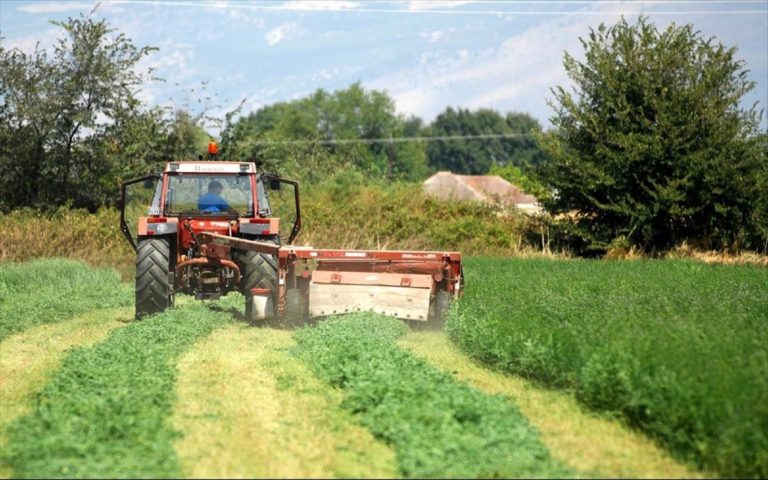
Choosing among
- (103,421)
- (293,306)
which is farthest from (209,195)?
(103,421)

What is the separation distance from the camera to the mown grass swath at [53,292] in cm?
1452

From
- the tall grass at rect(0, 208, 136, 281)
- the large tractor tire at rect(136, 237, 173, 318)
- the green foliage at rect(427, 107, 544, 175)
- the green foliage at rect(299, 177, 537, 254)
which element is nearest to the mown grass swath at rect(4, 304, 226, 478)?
the large tractor tire at rect(136, 237, 173, 318)

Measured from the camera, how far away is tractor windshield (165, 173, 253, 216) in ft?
46.6

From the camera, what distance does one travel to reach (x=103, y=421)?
275 inches

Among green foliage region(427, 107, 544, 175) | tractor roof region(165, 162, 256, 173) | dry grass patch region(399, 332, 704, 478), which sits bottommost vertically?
dry grass patch region(399, 332, 704, 478)

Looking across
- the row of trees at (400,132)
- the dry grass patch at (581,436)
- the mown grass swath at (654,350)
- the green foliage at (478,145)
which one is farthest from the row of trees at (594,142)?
the green foliage at (478,145)

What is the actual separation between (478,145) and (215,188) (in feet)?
327

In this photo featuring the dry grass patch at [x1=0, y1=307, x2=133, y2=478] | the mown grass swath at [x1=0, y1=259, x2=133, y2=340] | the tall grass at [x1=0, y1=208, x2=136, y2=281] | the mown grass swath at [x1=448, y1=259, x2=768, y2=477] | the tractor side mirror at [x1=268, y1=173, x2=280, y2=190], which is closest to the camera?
the mown grass swath at [x1=448, y1=259, x2=768, y2=477]

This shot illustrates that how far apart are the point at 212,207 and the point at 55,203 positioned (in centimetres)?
1633

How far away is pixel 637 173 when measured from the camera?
27031mm

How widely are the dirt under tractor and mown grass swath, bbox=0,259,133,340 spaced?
1.77 meters

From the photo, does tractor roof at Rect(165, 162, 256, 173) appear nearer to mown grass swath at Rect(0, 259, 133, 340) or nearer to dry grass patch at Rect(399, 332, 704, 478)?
mown grass swath at Rect(0, 259, 133, 340)

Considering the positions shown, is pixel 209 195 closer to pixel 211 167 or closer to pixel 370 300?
pixel 211 167

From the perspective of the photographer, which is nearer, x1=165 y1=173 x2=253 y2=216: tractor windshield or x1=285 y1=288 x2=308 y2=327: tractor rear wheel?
x1=285 y1=288 x2=308 y2=327: tractor rear wheel
